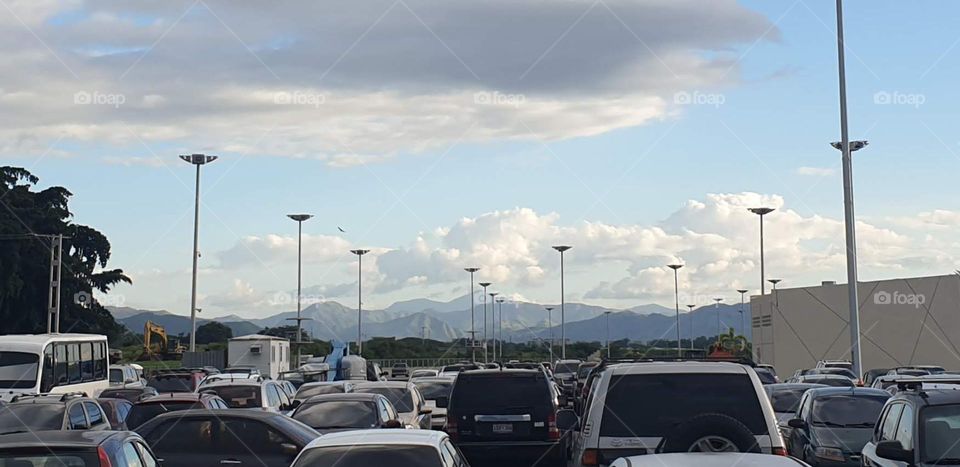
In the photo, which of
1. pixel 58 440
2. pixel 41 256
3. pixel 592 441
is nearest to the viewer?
pixel 58 440

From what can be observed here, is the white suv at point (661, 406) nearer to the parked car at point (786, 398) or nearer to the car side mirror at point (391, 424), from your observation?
the car side mirror at point (391, 424)

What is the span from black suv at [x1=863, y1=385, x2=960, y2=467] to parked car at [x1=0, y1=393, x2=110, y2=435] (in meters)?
12.1

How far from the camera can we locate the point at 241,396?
2384 cm

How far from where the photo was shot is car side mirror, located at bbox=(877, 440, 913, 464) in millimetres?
10977

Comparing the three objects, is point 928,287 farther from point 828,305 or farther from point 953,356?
point 828,305

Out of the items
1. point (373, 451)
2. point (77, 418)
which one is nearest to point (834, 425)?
point (373, 451)

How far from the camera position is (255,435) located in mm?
14375

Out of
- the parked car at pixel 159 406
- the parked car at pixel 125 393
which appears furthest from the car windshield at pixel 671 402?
the parked car at pixel 125 393

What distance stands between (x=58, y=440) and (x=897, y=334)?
215 ft

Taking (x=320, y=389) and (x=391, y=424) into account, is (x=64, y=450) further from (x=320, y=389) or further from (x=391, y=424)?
(x=320, y=389)

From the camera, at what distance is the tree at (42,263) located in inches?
2862

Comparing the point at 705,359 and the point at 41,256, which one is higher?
the point at 41,256

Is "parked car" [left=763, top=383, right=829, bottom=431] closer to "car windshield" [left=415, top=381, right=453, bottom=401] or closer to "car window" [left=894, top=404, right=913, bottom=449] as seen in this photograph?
"car windshield" [left=415, top=381, right=453, bottom=401]

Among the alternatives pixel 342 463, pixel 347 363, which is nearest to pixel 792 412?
pixel 342 463
